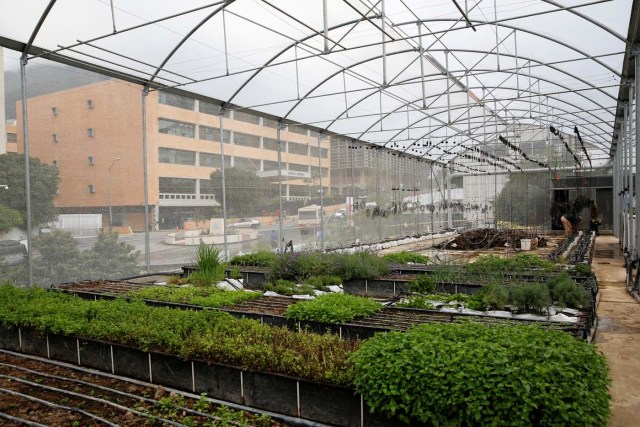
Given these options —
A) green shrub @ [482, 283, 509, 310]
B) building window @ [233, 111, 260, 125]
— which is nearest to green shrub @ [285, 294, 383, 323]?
green shrub @ [482, 283, 509, 310]

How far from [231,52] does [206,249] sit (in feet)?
16.9

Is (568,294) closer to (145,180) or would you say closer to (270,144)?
(145,180)

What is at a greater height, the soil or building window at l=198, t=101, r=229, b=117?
building window at l=198, t=101, r=229, b=117

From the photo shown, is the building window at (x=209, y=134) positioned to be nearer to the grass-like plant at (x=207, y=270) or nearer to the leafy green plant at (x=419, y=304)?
the grass-like plant at (x=207, y=270)

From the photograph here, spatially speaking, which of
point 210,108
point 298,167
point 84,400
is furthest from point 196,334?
point 298,167

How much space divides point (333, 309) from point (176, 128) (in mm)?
8676

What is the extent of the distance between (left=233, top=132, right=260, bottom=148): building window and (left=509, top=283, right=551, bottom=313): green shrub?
9.94 metres

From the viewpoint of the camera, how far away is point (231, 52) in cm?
1202

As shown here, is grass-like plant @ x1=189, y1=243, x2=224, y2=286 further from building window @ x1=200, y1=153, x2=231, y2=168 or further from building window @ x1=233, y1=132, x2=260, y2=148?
building window @ x1=233, y1=132, x2=260, y2=148

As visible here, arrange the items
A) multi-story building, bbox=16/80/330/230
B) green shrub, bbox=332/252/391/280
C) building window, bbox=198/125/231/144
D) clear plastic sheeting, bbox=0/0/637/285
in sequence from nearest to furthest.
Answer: clear plastic sheeting, bbox=0/0/637/285, green shrub, bbox=332/252/391/280, multi-story building, bbox=16/80/330/230, building window, bbox=198/125/231/144

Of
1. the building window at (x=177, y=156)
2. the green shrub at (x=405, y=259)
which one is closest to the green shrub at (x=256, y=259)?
the green shrub at (x=405, y=259)

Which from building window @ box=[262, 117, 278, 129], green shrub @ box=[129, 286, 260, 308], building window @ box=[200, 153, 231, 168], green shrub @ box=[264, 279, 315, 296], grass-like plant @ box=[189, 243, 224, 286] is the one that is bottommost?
green shrub @ box=[264, 279, 315, 296]

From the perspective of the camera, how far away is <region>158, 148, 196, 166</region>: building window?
1249 cm

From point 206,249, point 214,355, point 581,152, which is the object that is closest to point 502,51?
point 206,249
